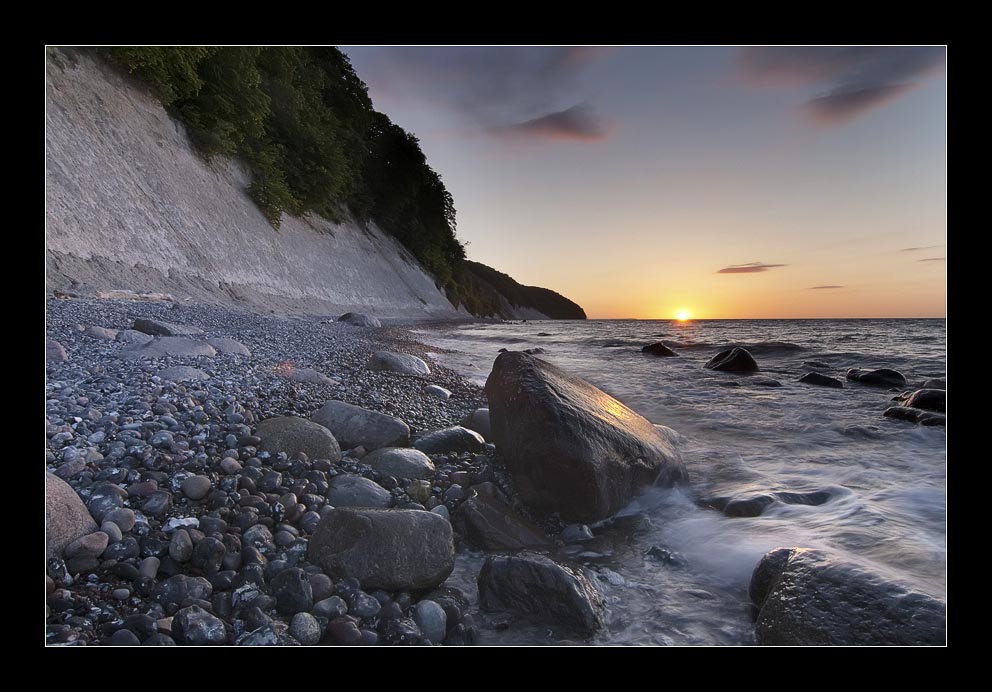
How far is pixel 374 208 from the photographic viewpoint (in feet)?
121

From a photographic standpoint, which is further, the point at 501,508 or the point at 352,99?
the point at 352,99

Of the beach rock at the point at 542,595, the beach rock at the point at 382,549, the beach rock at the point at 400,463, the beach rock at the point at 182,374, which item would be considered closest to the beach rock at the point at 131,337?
the beach rock at the point at 182,374

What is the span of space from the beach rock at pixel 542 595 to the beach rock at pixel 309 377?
12.4 feet

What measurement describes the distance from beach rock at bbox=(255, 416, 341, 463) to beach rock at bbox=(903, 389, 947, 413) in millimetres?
7571

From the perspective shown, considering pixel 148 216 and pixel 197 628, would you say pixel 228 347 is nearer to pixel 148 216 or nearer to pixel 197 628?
pixel 197 628

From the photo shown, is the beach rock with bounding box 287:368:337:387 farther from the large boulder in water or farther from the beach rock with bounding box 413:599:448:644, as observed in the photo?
the beach rock with bounding box 413:599:448:644

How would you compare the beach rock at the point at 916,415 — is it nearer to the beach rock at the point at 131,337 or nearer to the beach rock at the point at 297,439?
the beach rock at the point at 297,439

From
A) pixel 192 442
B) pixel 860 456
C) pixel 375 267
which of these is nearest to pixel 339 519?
pixel 192 442

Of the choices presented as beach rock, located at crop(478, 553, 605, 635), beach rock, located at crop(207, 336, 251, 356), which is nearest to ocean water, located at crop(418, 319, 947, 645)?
beach rock, located at crop(478, 553, 605, 635)

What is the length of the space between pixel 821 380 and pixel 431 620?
10040 millimetres

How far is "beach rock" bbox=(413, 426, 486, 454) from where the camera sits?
153 inches
